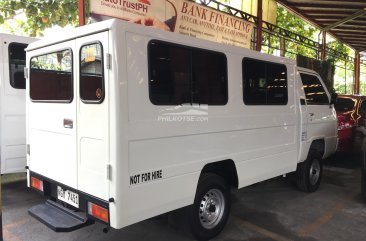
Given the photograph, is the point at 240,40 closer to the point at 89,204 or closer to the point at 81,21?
the point at 81,21

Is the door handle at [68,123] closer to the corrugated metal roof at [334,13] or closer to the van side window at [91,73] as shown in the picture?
the van side window at [91,73]

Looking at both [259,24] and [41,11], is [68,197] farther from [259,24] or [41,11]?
[259,24]

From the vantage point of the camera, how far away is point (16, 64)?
5.59m

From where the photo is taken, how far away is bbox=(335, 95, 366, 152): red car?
7.91 meters

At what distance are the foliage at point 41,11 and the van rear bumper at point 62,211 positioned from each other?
5576 mm

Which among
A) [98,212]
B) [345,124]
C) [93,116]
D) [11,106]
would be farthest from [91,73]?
[345,124]

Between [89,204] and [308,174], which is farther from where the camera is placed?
[308,174]

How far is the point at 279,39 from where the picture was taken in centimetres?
1320

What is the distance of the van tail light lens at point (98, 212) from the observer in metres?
2.99

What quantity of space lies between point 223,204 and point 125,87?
2018 mm

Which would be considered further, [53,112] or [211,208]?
[211,208]

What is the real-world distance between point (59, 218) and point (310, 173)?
4.23m

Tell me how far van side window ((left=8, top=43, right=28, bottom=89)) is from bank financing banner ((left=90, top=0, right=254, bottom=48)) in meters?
1.34

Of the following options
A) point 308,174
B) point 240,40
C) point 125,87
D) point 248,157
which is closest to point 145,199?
point 125,87
